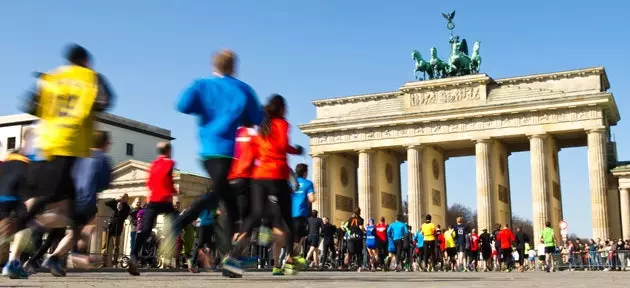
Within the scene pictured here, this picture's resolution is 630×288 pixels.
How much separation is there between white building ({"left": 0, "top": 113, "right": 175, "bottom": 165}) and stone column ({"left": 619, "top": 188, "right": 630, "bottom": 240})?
4717 centimetres

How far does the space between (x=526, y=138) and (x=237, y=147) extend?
43.3 meters

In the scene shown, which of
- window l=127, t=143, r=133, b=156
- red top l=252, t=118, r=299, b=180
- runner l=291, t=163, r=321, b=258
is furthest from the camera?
window l=127, t=143, r=133, b=156

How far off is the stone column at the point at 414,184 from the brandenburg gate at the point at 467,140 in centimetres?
7

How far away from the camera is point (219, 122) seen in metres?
7.83

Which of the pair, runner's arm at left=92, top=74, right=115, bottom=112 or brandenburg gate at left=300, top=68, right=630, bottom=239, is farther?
brandenburg gate at left=300, top=68, right=630, bottom=239

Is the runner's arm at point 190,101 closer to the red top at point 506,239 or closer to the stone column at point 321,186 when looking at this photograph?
the red top at point 506,239

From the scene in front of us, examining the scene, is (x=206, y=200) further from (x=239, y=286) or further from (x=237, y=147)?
(x=239, y=286)

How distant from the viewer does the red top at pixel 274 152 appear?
8297 mm

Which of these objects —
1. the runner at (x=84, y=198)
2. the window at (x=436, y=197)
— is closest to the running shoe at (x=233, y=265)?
the runner at (x=84, y=198)

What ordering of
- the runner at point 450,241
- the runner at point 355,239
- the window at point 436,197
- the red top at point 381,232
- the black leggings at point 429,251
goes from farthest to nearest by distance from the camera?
the window at point 436,197 < the runner at point 450,241 < the black leggings at point 429,251 < the red top at point 381,232 < the runner at point 355,239

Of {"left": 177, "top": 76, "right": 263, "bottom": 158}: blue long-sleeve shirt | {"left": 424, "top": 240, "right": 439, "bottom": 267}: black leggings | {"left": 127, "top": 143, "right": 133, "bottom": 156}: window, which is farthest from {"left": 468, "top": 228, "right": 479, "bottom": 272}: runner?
{"left": 127, "top": 143, "right": 133, "bottom": 156}: window

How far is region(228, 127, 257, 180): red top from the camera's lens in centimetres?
823

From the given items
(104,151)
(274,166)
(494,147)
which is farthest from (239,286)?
(494,147)

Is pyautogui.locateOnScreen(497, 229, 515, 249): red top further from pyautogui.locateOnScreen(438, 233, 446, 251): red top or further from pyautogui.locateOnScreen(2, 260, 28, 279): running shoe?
pyautogui.locateOnScreen(2, 260, 28, 279): running shoe
